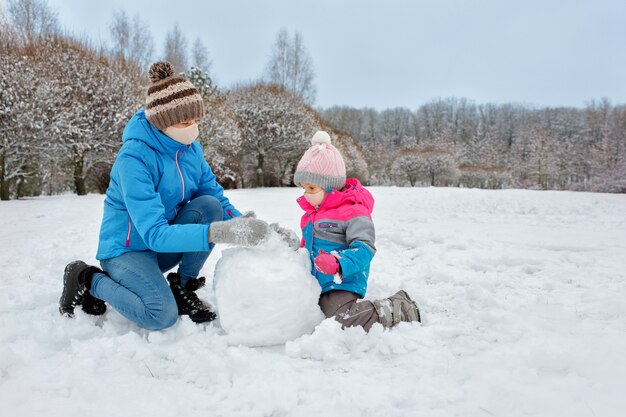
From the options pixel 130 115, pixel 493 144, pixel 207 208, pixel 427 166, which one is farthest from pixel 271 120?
pixel 493 144

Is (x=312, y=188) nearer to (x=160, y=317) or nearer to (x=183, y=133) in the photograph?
(x=183, y=133)

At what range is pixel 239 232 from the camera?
5.88 ft

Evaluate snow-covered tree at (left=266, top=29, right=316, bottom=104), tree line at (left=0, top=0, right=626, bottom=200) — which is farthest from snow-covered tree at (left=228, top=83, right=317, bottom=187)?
snow-covered tree at (left=266, top=29, right=316, bottom=104)

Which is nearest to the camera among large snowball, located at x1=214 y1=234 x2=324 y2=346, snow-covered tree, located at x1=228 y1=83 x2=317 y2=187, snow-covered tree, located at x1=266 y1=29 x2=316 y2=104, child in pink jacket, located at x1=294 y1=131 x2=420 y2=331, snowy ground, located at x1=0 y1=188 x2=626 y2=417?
snowy ground, located at x1=0 y1=188 x2=626 y2=417

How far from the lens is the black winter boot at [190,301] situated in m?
2.06

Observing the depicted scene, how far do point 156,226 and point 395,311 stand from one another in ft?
4.04

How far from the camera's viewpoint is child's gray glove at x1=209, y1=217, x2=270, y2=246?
5.89ft

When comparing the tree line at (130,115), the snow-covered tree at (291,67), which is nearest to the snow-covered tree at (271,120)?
the tree line at (130,115)

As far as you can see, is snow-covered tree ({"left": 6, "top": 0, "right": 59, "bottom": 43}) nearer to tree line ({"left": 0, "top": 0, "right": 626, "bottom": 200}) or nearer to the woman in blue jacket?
tree line ({"left": 0, "top": 0, "right": 626, "bottom": 200})

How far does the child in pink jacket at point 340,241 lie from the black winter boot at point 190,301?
0.62 meters

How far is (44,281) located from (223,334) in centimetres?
158

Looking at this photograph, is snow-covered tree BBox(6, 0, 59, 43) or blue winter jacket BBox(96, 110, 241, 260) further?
snow-covered tree BBox(6, 0, 59, 43)

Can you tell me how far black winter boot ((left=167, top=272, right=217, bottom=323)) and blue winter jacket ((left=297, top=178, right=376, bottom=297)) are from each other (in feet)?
2.02

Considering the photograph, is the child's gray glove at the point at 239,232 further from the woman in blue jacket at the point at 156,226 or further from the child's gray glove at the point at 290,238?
the child's gray glove at the point at 290,238
